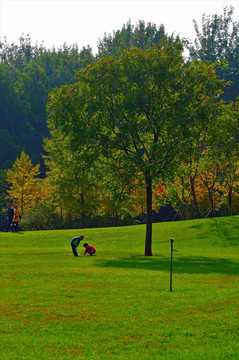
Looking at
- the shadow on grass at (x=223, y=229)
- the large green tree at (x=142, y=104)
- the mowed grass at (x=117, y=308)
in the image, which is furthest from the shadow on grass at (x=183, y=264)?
the shadow on grass at (x=223, y=229)

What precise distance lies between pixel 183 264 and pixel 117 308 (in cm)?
1308

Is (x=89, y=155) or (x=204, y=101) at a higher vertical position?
(x=204, y=101)

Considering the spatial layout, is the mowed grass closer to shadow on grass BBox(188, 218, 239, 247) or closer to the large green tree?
the large green tree

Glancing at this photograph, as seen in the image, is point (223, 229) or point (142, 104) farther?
point (223, 229)

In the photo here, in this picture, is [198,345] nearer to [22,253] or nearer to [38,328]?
[38,328]

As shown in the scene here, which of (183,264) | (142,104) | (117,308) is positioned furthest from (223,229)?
(117,308)

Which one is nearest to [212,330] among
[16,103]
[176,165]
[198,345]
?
[198,345]

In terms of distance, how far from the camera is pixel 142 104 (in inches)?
1116

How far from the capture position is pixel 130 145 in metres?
30.3

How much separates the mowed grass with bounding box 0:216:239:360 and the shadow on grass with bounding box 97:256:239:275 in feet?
0.18

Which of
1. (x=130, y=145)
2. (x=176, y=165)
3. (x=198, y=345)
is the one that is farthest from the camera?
(x=130, y=145)

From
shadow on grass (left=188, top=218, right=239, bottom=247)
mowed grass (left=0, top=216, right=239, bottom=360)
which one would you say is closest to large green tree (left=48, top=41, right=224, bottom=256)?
mowed grass (left=0, top=216, right=239, bottom=360)

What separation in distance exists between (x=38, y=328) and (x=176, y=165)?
62.6ft

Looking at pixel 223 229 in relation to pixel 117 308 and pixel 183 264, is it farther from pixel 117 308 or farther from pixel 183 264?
pixel 117 308
